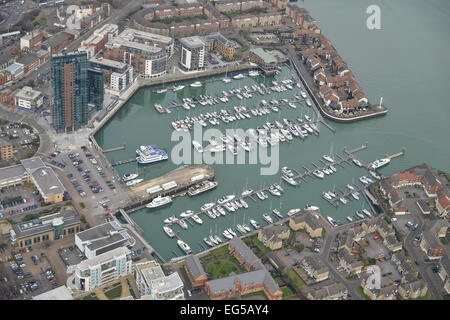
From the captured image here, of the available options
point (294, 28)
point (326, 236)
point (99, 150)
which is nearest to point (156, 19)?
point (294, 28)

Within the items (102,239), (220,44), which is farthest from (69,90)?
(220,44)

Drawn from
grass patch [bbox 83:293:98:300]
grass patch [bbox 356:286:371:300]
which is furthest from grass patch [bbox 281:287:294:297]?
grass patch [bbox 83:293:98:300]

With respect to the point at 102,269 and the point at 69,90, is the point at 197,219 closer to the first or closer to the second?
the point at 102,269

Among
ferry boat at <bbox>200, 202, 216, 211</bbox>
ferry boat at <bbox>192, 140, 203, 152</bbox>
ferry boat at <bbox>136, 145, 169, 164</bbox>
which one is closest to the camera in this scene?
ferry boat at <bbox>200, 202, 216, 211</bbox>

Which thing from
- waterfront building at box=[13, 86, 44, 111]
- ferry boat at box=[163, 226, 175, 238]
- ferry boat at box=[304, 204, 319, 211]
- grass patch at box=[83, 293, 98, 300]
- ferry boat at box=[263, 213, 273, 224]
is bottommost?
grass patch at box=[83, 293, 98, 300]

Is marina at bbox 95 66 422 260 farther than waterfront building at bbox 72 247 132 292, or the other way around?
marina at bbox 95 66 422 260

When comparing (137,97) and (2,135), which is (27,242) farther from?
(137,97)

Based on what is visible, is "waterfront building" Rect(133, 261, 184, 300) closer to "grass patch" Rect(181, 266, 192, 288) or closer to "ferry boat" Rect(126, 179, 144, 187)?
"grass patch" Rect(181, 266, 192, 288)

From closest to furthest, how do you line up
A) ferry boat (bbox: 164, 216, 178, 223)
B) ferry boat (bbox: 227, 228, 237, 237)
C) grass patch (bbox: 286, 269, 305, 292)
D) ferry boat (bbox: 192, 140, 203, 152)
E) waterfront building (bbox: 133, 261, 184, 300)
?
waterfront building (bbox: 133, 261, 184, 300) < grass patch (bbox: 286, 269, 305, 292) < ferry boat (bbox: 227, 228, 237, 237) < ferry boat (bbox: 164, 216, 178, 223) < ferry boat (bbox: 192, 140, 203, 152)
